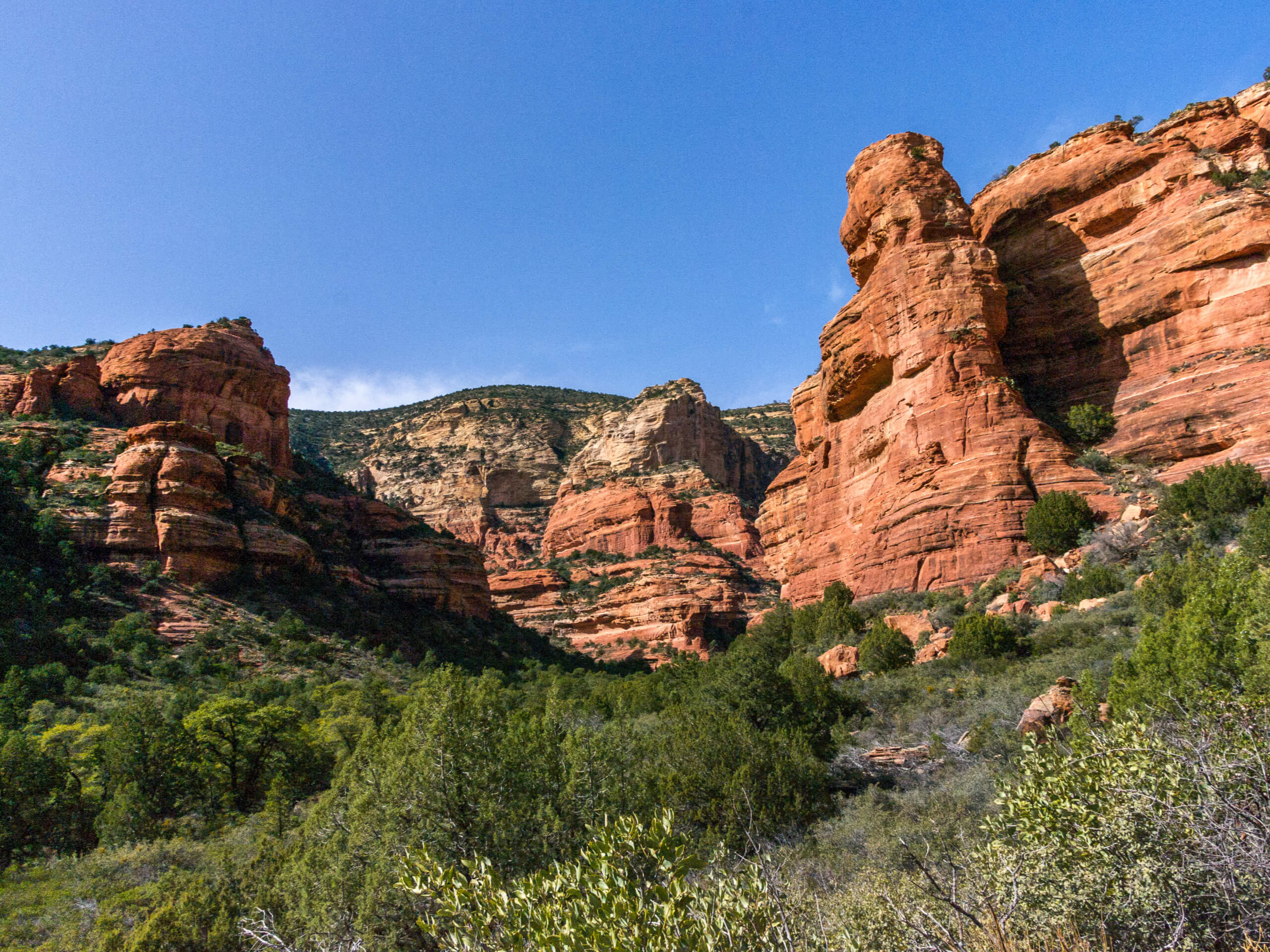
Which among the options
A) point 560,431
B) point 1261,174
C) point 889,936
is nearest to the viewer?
point 889,936

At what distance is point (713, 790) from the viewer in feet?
44.8

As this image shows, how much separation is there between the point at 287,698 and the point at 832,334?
3030 centimetres

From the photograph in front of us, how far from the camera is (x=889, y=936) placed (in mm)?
5941

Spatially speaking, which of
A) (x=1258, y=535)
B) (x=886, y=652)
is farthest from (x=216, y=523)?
(x=1258, y=535)

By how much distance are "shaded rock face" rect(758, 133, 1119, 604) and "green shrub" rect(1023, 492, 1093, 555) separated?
0.79m

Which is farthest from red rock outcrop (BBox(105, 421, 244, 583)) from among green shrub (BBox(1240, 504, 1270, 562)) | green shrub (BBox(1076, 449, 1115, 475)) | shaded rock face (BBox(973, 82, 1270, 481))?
green shrub (BBox(1240, 504, 1270, 562))

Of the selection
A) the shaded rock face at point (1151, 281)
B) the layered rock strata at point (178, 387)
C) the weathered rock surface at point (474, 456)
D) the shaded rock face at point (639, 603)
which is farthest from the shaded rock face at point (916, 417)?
the weathered rock surface at point (474, 456)

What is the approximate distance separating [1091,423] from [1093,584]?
9490 mm

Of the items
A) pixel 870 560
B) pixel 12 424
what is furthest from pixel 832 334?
pixel 12 424

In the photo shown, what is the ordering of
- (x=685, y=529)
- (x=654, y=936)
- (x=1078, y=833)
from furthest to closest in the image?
1. (x=685, y=529)
2. (x=1078, y=833)
3. (x=654, y=936)

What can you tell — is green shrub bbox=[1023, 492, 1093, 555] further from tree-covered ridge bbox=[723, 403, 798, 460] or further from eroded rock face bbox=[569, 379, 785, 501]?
tree-covered ridge bbox=[723, 403, 798, 460]

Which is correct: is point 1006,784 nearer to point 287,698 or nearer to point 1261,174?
point 287,698

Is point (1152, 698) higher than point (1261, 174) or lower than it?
lower

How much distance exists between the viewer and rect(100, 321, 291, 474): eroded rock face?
50.3 m
